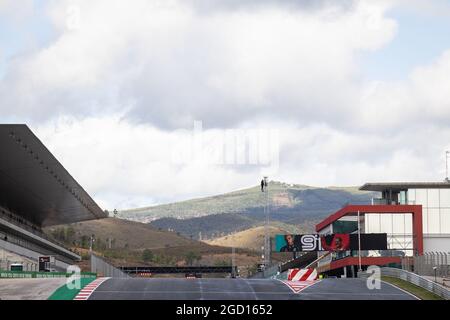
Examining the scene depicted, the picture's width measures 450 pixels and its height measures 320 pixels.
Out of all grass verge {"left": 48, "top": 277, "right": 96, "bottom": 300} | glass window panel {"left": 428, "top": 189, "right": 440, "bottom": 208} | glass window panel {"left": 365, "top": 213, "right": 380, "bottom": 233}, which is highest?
glass window panel {"left": 428, "top": 189, "right": 440, "bottom": 208}

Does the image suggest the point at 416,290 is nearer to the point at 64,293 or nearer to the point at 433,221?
the point at 64,293

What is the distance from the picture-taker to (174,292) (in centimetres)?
4319

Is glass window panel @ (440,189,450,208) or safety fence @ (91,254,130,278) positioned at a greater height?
glass window panel @ (440,189,450,208)

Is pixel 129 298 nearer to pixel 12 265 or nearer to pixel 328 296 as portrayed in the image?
pixel 328 296

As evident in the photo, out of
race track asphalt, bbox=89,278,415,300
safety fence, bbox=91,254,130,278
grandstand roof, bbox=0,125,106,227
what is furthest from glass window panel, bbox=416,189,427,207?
race track asphalt, bbox=89,278,415,300

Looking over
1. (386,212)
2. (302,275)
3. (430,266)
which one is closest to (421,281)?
(302,275)

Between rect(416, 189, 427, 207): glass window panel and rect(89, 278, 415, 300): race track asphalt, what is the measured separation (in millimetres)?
62583

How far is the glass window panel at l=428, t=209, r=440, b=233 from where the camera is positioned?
363ft

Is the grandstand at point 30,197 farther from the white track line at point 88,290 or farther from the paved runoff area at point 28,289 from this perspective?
the white track line at point 88,290

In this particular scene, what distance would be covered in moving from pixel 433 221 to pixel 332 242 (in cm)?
1340

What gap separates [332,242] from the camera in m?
107

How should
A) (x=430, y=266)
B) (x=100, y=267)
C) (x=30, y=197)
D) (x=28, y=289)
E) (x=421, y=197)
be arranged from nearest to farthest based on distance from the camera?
(x=28, y=289) < (x=430, y=266) < (x=100, y=267) < (x=421, y=197) < (x=30, y=197)

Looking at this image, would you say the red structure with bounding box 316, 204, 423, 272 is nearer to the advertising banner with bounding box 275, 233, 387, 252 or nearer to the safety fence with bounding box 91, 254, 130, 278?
the advertising banner with bounding box 275, 233, 387, 252

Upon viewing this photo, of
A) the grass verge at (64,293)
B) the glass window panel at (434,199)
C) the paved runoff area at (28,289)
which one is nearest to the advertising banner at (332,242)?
the glass window panel at (434,199)
